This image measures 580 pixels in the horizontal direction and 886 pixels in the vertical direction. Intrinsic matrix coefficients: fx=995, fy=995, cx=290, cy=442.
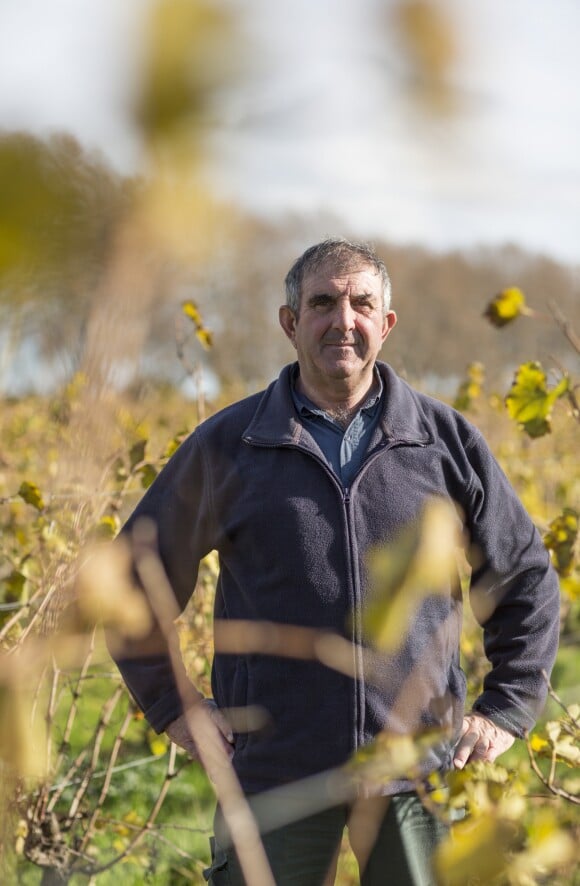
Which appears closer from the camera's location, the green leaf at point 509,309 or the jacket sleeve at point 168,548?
the green leaf at point 509,309

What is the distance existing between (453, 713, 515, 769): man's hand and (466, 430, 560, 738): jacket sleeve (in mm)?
23

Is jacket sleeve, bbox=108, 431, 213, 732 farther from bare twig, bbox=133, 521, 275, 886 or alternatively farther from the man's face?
the man's face

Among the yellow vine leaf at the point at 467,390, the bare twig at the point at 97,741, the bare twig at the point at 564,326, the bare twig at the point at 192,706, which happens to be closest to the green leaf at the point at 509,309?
the bare twig at the point at 564,326

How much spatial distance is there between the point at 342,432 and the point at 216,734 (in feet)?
2.23

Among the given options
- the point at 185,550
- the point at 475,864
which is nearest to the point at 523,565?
the point at 185,550

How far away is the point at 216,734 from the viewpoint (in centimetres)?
201

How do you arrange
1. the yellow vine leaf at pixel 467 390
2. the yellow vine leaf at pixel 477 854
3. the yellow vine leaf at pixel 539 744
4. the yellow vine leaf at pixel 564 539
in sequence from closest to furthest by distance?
the yellow vine leaf at pixel 477 854, the yellow vine leaf at pixel 539 744, the yellow vine leaf at pixel 564 539, the yellow vine leaf at pixel 467 390

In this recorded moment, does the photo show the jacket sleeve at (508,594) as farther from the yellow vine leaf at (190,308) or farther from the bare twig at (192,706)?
the yellow vine leaf at (190,308)

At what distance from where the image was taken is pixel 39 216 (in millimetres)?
368

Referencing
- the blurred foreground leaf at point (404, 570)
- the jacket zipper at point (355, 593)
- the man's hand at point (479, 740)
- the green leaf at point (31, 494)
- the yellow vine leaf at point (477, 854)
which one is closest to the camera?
the blurred foreground leaf at point (404, 570)

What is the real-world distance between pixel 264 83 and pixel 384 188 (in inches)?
A: 2.3

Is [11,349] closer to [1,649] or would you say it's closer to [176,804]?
[1,649]

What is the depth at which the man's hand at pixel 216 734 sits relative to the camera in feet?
6.70

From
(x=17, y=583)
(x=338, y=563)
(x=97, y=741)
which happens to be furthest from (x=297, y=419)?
(x=97, y=741)
